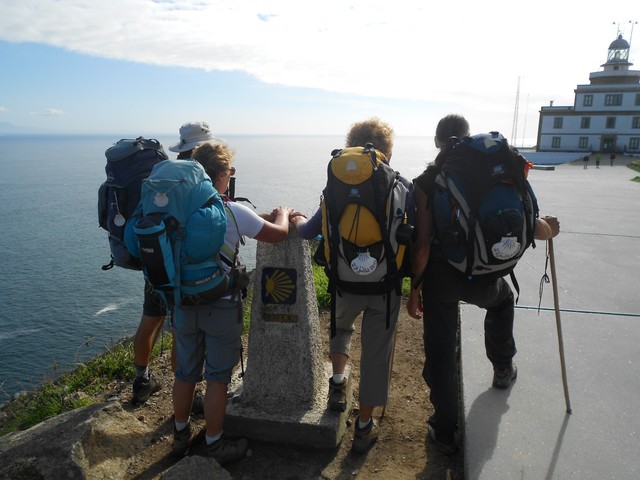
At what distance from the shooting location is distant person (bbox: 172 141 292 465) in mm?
2881

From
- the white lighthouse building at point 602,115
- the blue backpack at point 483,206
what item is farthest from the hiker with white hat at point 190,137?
the white lighthouse building at point 602,115

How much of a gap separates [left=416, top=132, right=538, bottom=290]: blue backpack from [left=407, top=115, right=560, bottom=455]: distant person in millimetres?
95

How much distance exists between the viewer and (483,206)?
263cm

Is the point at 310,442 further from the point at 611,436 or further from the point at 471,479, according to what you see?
the point at 611,436

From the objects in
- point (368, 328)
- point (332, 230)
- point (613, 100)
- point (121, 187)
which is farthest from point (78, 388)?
point (613, 100)

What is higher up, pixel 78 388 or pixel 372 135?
pixel 372 135

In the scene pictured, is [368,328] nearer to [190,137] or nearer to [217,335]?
[217,335]

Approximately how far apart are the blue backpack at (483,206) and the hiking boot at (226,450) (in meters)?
1.79

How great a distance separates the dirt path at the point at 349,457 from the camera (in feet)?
9.82

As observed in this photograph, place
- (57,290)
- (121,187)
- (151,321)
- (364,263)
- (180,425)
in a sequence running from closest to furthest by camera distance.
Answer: (364,263)
(180,425)
(121,187)
(151,321)
(57,290)

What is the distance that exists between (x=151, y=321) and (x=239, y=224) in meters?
1.35

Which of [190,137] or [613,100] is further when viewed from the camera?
[613,100]

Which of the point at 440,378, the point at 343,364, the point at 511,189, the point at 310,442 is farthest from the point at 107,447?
the point at 511,189

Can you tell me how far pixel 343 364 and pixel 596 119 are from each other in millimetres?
59891
